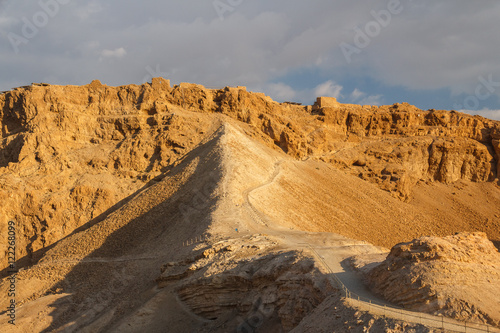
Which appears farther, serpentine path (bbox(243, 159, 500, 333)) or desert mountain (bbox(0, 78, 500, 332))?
desert mountain (bbox(0, 78, 500, 332))

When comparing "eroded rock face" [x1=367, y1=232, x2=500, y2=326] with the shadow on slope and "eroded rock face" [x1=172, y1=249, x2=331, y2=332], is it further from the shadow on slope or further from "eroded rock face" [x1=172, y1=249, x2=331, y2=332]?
the shadow on slope

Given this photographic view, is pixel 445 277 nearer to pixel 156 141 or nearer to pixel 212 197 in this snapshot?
pixel 212 197

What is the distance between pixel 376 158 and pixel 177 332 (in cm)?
3066

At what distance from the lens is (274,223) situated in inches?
950

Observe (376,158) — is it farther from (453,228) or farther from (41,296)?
(41,296)

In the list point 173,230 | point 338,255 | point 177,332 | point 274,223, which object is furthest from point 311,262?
point 173,230

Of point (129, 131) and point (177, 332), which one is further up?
point (129, 131)

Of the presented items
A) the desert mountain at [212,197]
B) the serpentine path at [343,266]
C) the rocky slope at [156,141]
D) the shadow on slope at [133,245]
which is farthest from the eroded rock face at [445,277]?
the rocky slope at [156,141]

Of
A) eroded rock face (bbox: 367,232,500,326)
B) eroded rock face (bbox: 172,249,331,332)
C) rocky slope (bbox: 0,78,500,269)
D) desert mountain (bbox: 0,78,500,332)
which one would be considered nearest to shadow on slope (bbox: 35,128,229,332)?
desert mountain (bbox: 0,78,500,332)

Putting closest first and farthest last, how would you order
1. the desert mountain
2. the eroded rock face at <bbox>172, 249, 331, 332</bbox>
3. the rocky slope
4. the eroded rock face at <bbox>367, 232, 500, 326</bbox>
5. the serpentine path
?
the serpentine path, the eroded rock face at <bbox>367, 232, 500, 326</bbox>, the eroded rock face at <bbox>172, 249, 331, 332</bbox>, the desert mountain, the rocky slope

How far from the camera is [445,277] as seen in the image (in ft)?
36.6

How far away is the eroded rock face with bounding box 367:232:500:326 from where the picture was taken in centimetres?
1030

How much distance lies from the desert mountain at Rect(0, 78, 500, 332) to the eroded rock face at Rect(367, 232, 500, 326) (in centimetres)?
66

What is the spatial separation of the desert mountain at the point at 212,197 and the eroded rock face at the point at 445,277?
2.15ft
